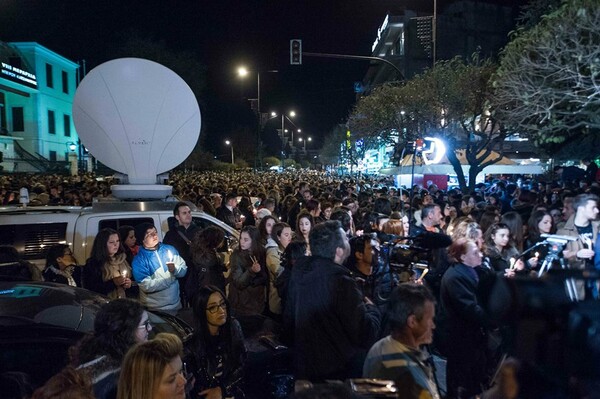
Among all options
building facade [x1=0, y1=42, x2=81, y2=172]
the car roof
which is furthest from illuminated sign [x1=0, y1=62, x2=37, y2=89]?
the car roof

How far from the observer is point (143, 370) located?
7.69ft

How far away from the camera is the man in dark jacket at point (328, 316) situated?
3.20m

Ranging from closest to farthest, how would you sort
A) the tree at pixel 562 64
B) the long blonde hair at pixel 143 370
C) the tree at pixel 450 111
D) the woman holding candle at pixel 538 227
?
the long blonde hair at pixel 143 370 < the woman holding candle at pixel 538 227 < the tree at pixel 562 64 < the tree at pixel 450 111

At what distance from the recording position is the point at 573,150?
22047 mm

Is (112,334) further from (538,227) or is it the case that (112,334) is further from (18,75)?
(18,75)

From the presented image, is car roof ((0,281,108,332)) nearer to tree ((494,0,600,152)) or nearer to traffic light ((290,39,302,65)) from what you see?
tree ((494,0,600,152))

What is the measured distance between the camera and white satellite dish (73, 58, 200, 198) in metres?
8.11

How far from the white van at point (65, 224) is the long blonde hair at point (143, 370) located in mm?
4254

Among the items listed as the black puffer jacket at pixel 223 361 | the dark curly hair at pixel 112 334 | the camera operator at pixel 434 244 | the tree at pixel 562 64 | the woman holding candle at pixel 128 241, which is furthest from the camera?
the tree at pixel 562 64

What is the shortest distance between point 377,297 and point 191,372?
6.29ft

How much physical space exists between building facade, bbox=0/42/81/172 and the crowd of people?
39070 millimetres

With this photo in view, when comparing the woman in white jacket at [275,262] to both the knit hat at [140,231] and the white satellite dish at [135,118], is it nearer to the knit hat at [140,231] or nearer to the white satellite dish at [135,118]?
the knit hat at [140,231]

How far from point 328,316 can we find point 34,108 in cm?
5136

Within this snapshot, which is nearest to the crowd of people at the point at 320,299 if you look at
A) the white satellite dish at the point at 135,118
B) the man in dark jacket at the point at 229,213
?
the white satellite dish at the point at 135,118
